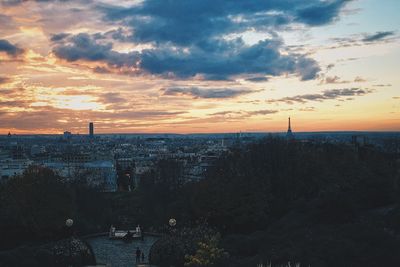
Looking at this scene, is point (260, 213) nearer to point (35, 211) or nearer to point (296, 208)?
point (296, 208)

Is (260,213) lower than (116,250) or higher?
higher

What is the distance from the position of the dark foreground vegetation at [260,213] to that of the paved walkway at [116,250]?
1500 millimetres

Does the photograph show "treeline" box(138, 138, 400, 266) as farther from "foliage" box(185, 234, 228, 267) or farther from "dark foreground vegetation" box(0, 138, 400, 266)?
"foliage" box(185, 234, 228, 267)

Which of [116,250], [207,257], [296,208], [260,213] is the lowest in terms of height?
[116,250]

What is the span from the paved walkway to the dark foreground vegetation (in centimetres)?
150

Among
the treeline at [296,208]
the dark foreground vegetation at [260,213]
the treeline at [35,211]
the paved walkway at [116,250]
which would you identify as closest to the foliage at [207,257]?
the dark foreground vegetation at [260,213]

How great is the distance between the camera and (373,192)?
26.8m

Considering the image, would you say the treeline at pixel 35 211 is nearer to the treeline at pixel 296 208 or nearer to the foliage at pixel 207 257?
the treeline at pixel 296 208

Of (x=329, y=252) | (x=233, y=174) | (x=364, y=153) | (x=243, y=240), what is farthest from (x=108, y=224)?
(x=364, y=153)

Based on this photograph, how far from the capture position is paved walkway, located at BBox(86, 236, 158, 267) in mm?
21250

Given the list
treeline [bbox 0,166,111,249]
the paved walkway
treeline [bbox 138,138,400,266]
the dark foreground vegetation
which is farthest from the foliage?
treeline [bbox 0,166,111,249]

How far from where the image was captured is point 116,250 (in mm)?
23625

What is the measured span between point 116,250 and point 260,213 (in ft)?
24.6

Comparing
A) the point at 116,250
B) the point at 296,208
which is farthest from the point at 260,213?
the point at 116,250
